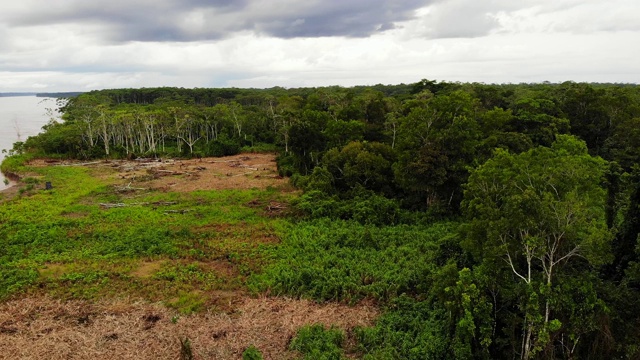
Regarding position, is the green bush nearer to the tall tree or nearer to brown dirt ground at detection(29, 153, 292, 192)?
the tall tree

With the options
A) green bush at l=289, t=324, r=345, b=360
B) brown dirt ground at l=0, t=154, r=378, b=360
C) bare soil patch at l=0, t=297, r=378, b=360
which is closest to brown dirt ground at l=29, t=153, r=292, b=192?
brown dirt ground at l=0, t=154, r=378, b=360

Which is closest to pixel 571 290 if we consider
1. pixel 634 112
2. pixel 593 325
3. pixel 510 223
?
pixel 593 325

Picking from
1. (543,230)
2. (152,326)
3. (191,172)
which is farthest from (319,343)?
(191,172)

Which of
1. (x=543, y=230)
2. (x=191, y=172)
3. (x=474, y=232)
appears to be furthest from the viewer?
(x=191, y=172)

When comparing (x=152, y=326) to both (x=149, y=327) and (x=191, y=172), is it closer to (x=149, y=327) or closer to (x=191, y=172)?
(x=149, y=327)

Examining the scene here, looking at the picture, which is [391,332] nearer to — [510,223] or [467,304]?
[467,304]

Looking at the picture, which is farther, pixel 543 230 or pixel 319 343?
pixel 319 343

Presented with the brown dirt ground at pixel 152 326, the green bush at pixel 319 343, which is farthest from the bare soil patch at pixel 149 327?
the green bush at pixel 319 343
